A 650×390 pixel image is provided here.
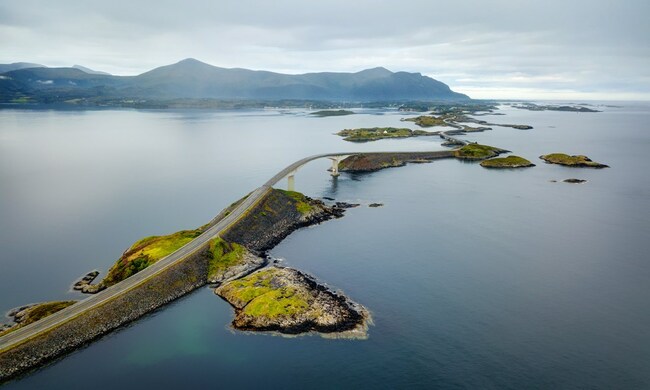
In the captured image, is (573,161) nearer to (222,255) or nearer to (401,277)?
(401,277)

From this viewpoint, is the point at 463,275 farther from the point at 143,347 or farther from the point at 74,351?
the point at 74,351

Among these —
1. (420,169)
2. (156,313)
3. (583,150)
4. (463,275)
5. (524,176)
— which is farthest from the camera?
(583,150)

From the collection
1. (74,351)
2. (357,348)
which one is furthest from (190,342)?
(357,348)

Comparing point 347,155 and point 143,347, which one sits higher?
point 347,155

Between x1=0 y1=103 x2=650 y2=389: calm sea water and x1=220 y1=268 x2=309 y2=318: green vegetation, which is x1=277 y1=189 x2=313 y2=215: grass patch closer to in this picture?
x1=0 y1=103 x2=650 y2=389: calm sea water

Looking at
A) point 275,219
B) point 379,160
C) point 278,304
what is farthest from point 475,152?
point 278,304

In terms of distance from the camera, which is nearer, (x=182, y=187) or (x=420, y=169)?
(x=182, y=187)
